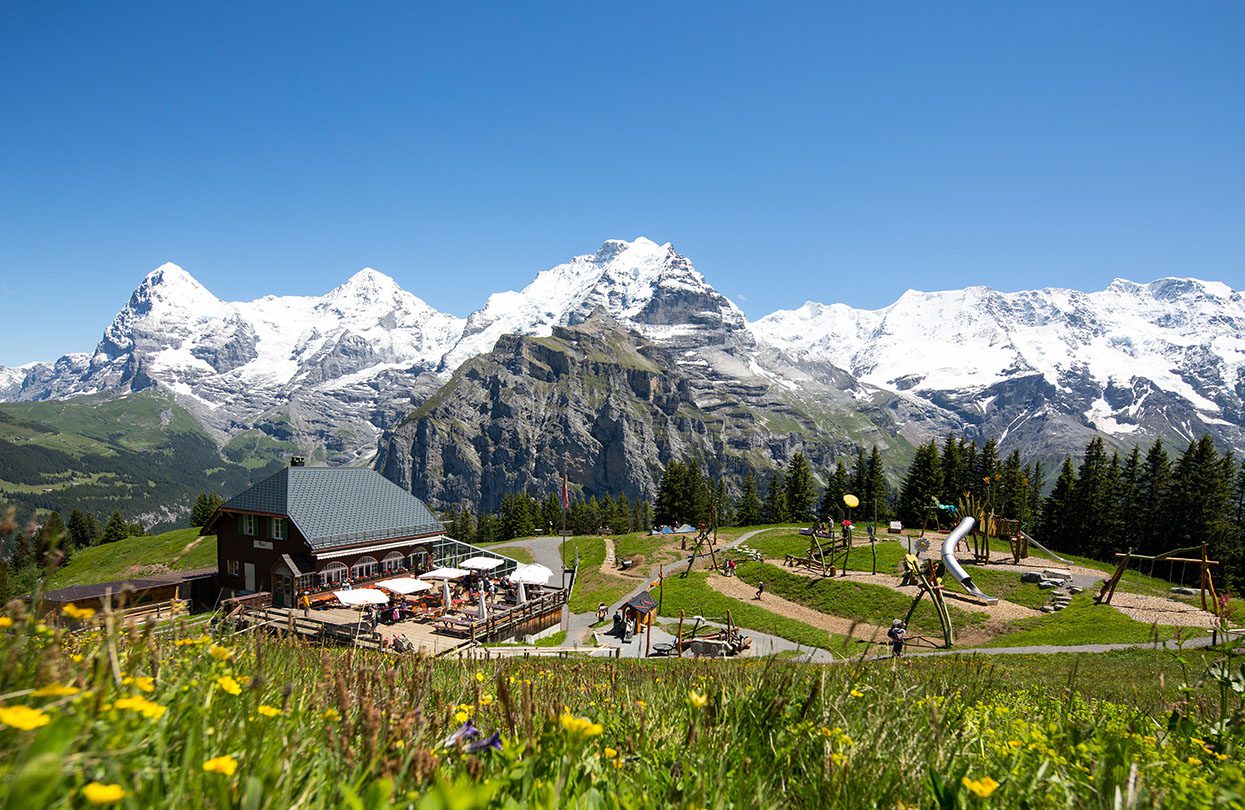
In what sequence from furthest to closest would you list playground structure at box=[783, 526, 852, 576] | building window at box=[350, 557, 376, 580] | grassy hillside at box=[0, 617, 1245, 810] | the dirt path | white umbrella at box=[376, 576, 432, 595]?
building window at box=[350, 557, 376, 580] → playground structure at box=[783, 526, 852, 576] → white umbrella at box=[376, 576, 432, 595] → the dirt path → grassy hillside at box=[0, 617, 1245, 810]

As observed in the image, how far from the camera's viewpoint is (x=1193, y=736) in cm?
426

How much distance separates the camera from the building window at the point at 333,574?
129 feet

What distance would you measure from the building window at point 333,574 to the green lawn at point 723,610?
21.1 metres

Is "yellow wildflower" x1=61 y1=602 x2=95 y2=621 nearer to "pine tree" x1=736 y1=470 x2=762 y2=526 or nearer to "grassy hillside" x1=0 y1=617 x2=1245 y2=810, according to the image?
"grassy hillside" x1=0 y1=617 x2=1245 y2=810

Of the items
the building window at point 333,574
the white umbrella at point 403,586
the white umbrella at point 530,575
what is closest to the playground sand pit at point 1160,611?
the white umbrella at point 530,575

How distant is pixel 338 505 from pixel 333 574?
506 centimetres

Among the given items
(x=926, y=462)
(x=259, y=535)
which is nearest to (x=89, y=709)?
(x=259, y=535)

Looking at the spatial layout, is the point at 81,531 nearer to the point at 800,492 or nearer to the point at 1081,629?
the point at 800,492

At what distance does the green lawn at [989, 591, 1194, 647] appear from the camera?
25438mm

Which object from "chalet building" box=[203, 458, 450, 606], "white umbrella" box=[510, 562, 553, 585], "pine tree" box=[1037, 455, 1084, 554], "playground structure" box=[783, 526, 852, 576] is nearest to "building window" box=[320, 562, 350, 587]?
"chalet building" box=[203, 458, 450, 606]

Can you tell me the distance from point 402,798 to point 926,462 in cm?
8804

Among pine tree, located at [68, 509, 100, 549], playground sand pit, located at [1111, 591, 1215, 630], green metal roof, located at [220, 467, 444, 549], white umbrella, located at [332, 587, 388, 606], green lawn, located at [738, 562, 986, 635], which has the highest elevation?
green metal roof, located at [220, 467, 444, 549]

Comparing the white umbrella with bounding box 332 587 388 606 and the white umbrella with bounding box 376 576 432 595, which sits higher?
the white umbrella with bounding box 332 587 388 606

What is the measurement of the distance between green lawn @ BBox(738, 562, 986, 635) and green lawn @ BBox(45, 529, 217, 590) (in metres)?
51.9
